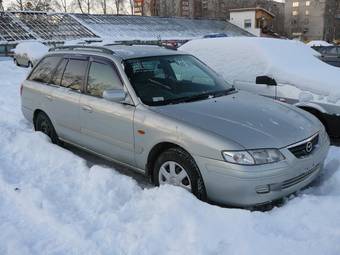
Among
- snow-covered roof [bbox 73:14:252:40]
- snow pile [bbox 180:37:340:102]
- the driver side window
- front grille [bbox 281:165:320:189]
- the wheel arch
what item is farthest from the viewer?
snow-covered roof [bbox 73:14:252:40]

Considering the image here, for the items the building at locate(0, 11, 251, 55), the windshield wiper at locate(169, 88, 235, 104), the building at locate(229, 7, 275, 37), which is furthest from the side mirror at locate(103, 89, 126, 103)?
the building at locate(229, 7, 275, 37)

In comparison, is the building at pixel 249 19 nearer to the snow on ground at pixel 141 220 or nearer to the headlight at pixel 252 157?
the snow on ground at pixel 141 220

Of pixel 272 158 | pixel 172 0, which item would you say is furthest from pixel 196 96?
pixel 172 0

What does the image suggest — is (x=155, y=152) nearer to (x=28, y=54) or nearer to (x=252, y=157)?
(x=252, y=157)

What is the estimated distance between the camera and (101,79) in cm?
548

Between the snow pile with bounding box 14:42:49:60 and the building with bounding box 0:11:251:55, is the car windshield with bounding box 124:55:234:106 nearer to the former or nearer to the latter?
the snow pile with bounding box 14:42:49:60

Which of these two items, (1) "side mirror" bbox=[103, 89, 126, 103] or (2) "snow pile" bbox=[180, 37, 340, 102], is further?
(2) "snow pile" bbox=[180, 37, 340, 102]

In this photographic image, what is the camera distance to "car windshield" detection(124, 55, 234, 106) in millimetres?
5012

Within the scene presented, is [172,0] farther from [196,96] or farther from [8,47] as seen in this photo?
[196,96]

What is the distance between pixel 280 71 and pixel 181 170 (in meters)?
3.51

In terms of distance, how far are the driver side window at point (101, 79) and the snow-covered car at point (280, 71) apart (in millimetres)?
2631

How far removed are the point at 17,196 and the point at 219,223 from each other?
219cm

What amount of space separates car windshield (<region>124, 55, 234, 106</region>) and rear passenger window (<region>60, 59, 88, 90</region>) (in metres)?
0.85

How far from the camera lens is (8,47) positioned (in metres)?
32.8
